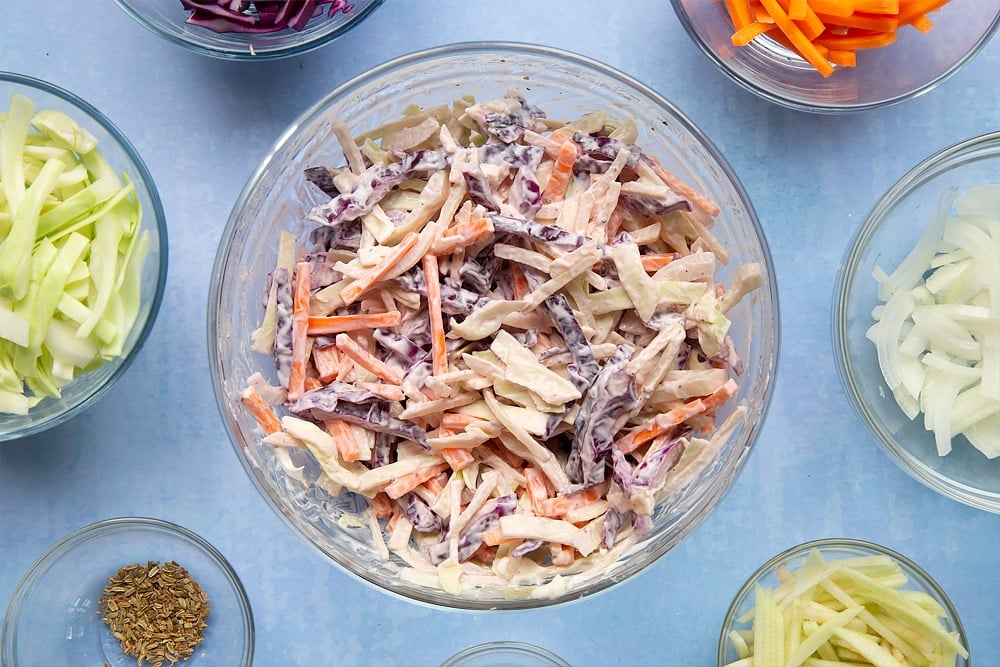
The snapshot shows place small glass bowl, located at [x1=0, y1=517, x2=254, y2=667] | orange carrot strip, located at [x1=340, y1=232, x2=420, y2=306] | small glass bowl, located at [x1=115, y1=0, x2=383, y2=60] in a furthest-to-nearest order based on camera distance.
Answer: small glass bowl, located at [x1=0, y1=517, x2=254, y2=667], small glass bowl, located at [x1=115, y1=0, x2=383, y2=60], orange carrot strip, located at [x1=340, y1=232, x2=420, y2=306]

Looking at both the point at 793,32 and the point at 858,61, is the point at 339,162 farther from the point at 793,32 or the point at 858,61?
the point at 858,61

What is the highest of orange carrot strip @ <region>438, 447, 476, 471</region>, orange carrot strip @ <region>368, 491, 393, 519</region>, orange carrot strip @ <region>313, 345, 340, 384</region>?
orange carrot strip @ <region>313, 345, 340, 384</region>

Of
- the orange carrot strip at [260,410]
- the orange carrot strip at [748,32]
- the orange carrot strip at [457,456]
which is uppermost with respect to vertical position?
the orange carrot strip at [748,32]

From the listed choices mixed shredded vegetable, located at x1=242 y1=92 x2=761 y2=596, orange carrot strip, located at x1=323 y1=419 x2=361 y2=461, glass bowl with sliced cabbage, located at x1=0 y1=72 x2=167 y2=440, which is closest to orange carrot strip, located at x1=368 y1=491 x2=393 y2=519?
mixed shredded vegetable, located at x1=242 y1=92 x2=761 y2=596

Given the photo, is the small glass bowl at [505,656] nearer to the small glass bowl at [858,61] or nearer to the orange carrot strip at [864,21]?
the small glass bowl at [858,61]

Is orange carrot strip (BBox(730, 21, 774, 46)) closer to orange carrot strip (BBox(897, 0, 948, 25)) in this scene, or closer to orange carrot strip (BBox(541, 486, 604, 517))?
orange carrot strip (BBox(897, 0, 948, 25))

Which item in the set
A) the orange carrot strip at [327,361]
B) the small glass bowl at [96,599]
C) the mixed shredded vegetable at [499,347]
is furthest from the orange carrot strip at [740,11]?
the small glass bowl at [96,599]
